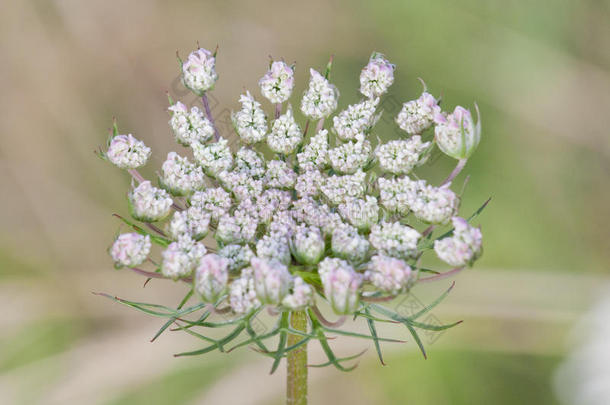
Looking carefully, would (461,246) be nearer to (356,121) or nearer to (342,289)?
(342,289)

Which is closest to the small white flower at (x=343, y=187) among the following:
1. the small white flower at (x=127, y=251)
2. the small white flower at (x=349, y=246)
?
the small white flower at (x=349, y=246)

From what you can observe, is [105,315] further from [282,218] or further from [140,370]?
[282,218]

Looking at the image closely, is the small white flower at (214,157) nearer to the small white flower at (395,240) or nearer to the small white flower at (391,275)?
the small white flower at (395,240)

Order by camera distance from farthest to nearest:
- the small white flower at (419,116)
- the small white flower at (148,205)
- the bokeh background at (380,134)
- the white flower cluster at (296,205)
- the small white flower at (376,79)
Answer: the bokeh background at (380,134), the small white flower at (376,79), the small white flower at (419,116), the small white flower at (148,205), the white flower cluster at (296,205)

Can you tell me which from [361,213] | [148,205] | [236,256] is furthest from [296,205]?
[148,205]

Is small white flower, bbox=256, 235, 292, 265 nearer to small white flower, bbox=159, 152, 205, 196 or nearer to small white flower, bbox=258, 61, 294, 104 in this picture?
small white flower, bbox=159, 152, 205, 196

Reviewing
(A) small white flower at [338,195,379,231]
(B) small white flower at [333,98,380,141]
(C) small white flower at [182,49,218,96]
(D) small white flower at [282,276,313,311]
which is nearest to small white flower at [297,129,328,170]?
(B) small white flower at [333,98,380,141]
